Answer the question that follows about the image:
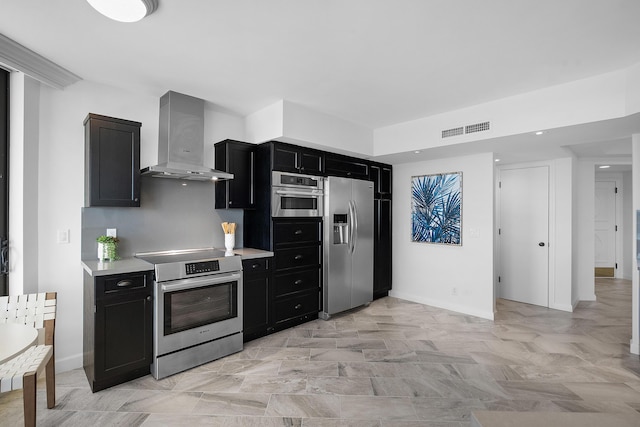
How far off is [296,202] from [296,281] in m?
0.98

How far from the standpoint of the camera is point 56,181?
282 centimetres

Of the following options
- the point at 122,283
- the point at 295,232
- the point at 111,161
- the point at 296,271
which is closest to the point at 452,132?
the point at 295,232

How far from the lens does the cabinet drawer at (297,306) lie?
3.75 meters

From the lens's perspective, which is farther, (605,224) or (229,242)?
(605,224)

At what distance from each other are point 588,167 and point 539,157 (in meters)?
1.23

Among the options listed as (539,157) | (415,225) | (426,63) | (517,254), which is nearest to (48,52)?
(426,63)

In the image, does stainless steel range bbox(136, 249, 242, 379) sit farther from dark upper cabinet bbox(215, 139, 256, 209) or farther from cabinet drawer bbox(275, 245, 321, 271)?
dark upper cabinet bbox(215, 139, 256, 209)

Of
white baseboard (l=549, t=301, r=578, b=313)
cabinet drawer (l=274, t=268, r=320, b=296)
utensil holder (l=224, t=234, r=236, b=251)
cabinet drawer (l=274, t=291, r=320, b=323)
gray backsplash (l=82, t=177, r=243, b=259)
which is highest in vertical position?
gray backsplash (l=82, t=177, r=243, b=259)

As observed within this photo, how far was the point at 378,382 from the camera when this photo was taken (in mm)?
2664


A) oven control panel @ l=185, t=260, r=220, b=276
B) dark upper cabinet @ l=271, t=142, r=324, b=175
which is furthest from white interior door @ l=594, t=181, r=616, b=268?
oven control panel @ l=185, t=260, r=220, b=276

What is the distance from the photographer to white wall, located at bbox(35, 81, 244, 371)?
9.09ft

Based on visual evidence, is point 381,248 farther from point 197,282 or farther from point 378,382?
point 197,282

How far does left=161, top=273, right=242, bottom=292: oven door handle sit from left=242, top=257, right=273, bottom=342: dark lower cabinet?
0.75 feet

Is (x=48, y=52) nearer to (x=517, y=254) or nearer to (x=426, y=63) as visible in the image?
(x=426, y=63)
